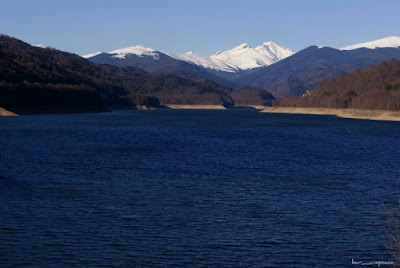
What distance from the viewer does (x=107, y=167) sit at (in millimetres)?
65125

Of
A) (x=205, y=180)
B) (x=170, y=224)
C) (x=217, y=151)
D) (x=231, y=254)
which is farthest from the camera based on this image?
(x=217, y=151)

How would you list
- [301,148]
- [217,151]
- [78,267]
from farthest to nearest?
[301,148] → [217,151] → [78,267]

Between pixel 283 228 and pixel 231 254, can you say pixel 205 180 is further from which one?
pixel 231 254

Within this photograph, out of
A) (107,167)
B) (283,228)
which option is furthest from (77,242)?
(107,167)

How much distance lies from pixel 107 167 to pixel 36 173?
29.6 ft

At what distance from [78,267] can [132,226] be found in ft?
26.0

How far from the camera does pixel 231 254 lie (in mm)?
30578

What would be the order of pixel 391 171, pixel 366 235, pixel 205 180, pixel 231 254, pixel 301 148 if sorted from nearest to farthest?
pixel 231 254, pixel 366 235, pixel 205 180, pixel 391 171, pixel 301 148

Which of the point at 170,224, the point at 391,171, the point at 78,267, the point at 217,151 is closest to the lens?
the point at 78,267

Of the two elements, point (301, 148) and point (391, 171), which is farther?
point (301, 148)

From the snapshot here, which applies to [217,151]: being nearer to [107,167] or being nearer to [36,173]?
[107,167]

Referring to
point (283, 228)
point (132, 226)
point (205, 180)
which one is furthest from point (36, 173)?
point (283, 228)

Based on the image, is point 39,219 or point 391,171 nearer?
point 39,219

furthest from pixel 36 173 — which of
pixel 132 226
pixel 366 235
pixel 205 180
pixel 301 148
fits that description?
pixel 301 148
